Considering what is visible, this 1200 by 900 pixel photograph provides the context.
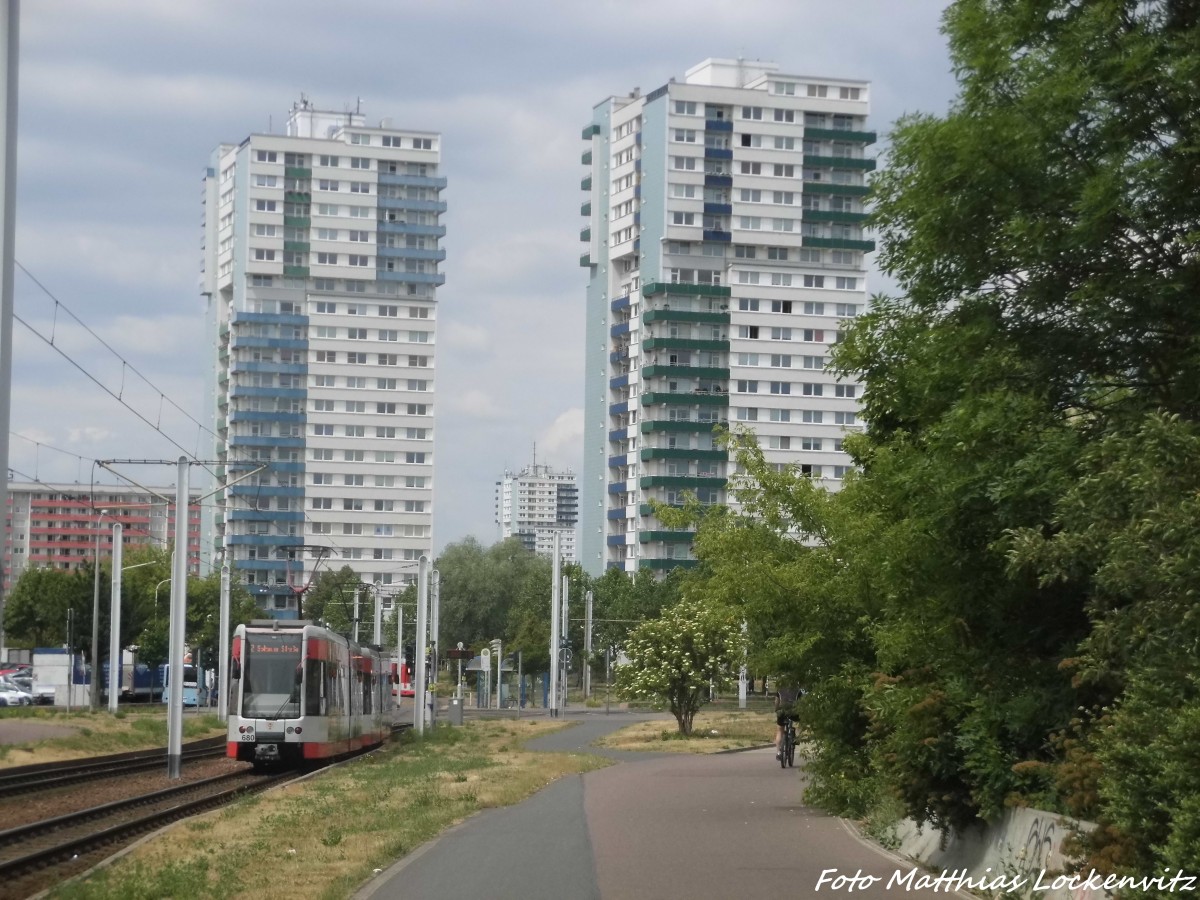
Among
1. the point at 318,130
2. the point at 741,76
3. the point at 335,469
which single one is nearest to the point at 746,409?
the point at 741,76

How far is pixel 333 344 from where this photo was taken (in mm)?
151375

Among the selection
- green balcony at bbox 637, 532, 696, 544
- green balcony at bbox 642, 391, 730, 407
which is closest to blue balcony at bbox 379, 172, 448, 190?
green balcony at bbox 642, 391, 730, 407

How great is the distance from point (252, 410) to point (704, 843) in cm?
13670

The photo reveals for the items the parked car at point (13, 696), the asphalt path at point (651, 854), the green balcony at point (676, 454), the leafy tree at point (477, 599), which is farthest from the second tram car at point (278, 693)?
the leafy tree at point (477, 599)

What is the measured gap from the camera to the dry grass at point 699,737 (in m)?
46.2

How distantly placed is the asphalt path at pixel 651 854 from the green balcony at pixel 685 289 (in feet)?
347

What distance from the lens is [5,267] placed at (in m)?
12.0

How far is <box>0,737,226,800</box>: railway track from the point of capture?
31188mm

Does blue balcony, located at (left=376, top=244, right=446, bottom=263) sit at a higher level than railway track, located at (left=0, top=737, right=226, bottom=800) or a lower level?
higher

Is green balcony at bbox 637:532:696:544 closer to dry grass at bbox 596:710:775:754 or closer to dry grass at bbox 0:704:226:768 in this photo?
dry grass at bbox 0:704:226:768

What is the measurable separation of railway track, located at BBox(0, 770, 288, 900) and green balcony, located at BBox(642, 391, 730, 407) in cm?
10009

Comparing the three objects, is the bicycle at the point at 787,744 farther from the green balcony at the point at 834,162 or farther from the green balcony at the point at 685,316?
the green balcony at the point at 834,162

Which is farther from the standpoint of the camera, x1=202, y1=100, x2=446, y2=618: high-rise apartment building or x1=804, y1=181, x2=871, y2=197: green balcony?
x1=202, y1=100, x2=446, y2=618: high-rise apartment building

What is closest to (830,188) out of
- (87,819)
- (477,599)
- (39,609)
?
(477,599)
